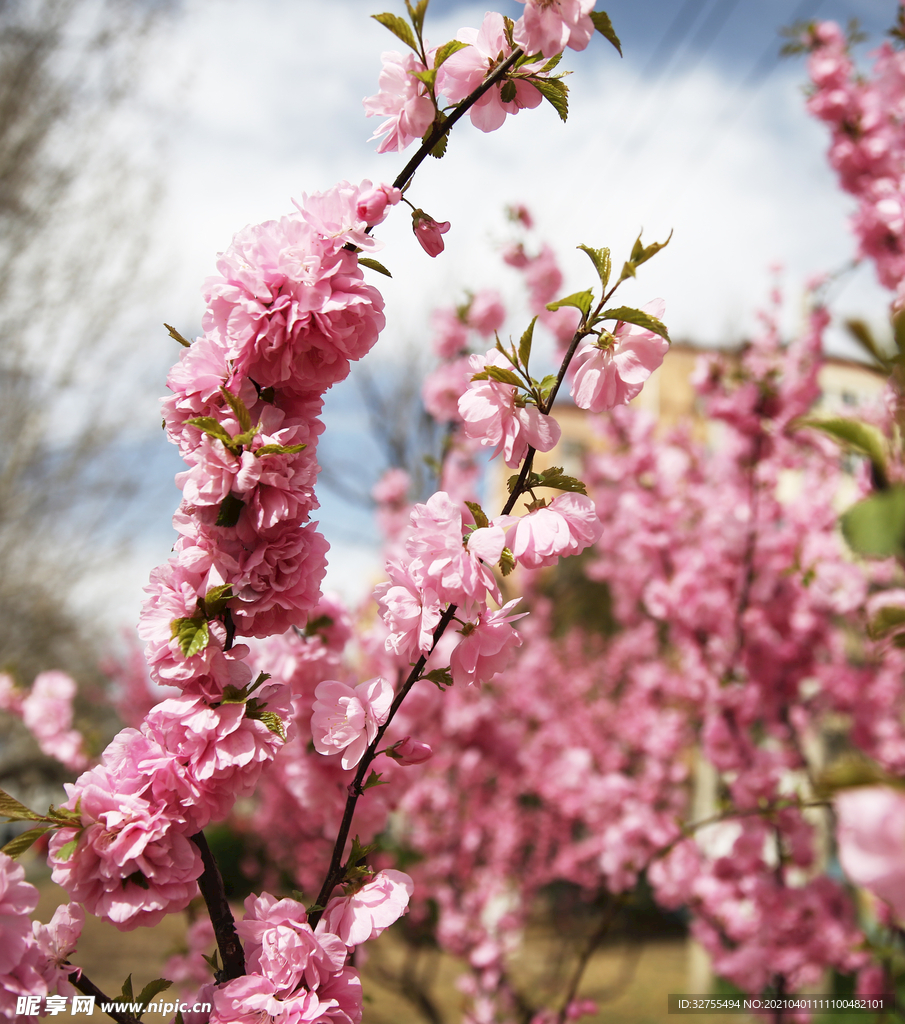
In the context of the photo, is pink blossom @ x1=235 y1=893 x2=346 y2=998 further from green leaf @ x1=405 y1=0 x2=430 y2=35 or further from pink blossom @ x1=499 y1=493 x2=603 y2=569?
green leaf @ x1=405 y1=0 x2=430 y2=35

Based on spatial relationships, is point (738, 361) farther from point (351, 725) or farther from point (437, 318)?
point (351, 725)

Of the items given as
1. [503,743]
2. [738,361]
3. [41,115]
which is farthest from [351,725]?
[41,115]

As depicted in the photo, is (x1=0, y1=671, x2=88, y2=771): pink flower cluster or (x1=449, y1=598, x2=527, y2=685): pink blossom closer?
(x1=449, y1=598, x2=527, y2=685): pink blossom

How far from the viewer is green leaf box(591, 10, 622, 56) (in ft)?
2.99

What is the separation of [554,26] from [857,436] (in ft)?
2.10

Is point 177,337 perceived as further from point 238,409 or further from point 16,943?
point 16,943

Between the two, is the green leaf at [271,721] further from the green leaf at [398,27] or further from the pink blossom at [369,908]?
the green leaf at [398,27]

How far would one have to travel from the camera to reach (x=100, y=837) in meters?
0.89

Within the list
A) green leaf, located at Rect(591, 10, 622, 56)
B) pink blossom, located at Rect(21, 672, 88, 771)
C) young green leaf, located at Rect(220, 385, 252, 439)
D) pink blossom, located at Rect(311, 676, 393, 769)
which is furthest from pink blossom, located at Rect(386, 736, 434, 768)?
pink blossom, located at Rect(21, 672, 88, 771)

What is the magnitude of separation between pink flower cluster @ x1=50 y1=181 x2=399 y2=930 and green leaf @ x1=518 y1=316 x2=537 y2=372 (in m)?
0.20

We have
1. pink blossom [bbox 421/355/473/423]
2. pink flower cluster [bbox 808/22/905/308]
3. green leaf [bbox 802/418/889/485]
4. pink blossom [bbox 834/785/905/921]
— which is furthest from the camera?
pink blossom [bbox 421/355/473/423]

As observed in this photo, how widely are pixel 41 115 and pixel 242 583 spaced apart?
737 centimetres

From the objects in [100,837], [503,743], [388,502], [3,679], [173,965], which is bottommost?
[173,965]

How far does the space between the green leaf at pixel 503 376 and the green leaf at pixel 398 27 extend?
0.45m
